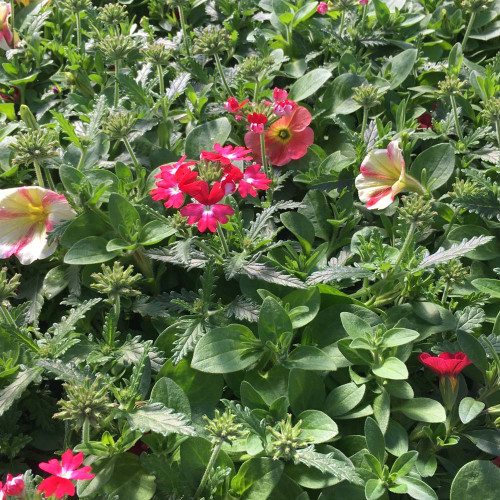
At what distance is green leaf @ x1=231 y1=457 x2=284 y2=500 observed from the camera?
4.20 ft

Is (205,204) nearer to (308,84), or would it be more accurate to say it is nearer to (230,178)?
(230,178)

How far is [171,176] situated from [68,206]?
340 millimetres

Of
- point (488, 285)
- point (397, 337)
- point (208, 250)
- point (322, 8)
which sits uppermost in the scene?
point (322, 8)

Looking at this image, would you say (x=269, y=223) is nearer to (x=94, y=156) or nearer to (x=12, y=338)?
(x=94, y=156)

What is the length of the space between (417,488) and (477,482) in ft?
0.46

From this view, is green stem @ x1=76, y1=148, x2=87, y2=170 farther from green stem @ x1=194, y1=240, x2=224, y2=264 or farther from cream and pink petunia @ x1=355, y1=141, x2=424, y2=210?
cream and pink petunia @ x1=355, y1=141, x2=424, y2=210

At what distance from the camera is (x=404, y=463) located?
1276 millimetres

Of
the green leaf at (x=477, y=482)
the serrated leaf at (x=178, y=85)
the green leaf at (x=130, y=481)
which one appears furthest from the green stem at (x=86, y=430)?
the serrated leaf at (x=178, y=85)

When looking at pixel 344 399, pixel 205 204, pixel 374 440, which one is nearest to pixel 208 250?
pixel 205 204

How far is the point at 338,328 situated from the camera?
5.00ft

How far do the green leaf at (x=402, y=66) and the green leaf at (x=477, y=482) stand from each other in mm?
1247

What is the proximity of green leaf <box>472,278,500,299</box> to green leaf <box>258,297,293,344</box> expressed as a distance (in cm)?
49

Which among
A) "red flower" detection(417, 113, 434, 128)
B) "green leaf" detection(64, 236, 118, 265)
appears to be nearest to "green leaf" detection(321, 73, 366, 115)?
"red flower" detection(417, 113, 434, 128)

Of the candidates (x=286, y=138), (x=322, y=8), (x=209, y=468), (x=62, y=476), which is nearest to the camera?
(x=62, y=476)
